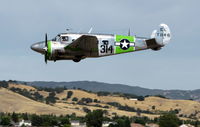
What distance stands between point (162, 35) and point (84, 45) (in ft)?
35.0

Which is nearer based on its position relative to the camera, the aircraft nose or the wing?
the wing

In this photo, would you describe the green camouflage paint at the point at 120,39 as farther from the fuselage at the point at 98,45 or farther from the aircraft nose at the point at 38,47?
the aircraft nose at the point at 38,47

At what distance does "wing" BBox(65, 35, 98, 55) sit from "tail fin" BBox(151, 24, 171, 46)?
8565 mm

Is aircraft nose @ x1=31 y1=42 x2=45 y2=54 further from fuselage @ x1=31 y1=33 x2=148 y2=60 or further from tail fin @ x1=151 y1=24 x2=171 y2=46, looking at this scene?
tail fin @ x1=151 y1=24 x2=171 y2=46

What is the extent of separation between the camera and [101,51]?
4756cm

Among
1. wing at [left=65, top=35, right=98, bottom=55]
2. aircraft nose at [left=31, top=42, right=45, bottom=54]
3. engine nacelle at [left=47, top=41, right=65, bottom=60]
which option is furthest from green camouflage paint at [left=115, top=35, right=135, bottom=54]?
aircraft nose at [left=31, top=42, right=45, bottom=54]

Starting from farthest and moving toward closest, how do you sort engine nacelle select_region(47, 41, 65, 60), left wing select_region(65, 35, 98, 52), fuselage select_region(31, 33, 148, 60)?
fuselage select_region(31, 33, 148, 60) < engine nacelle select_region(47, 41, 65, 60) < left wing select_region(65, 35, 98, 52)

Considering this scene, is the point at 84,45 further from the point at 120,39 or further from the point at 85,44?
the point at 120,39

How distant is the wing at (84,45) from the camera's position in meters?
45.6

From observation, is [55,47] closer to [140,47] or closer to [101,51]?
[101,51]

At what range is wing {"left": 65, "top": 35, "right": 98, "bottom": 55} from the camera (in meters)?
45.6

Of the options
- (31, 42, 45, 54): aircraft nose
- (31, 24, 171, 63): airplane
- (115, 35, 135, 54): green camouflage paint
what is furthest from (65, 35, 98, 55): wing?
(115, 35, 135, 54): green camouflage paint

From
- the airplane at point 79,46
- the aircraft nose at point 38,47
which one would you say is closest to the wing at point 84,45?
the airplane at point 79,46

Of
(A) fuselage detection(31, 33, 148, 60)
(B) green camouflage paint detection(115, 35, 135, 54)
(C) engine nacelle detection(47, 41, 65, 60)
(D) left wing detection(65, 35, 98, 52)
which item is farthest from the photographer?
(B) green camouflage paint detection(115, 35, 135, 54)
